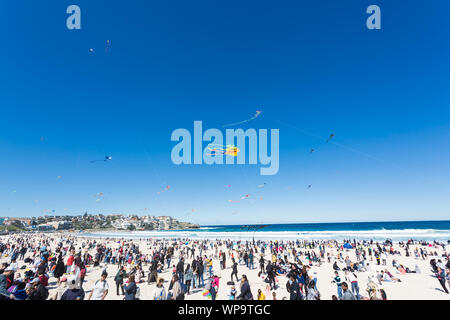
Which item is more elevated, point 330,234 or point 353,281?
point 353,281

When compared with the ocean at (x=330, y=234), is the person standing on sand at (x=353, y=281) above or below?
above

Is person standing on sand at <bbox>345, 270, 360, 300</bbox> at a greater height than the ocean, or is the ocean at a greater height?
person standing on sand at <bbox>345, 270, 360, 300</bbox>

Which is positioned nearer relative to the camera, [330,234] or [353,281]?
[353,281]

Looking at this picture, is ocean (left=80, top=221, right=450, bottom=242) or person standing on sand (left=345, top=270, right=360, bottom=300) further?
ocean (left=80, top=221, right=450, bottom=242)

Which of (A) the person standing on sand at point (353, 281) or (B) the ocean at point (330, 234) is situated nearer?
(A) the person standing on sand at point (353, 281)

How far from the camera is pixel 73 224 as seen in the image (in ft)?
449
